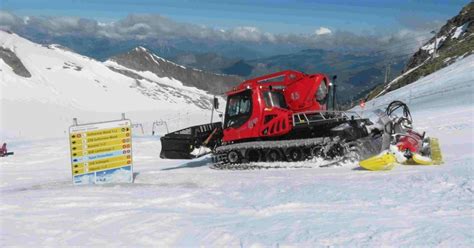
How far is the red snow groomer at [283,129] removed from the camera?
13977 millimetres

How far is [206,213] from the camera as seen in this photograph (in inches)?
313

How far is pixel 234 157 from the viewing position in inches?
615

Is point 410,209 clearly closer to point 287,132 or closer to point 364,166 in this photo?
point 364,166

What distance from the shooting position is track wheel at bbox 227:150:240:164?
51.0 feet

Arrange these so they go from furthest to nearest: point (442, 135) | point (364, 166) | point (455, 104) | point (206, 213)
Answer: point (455, 104) → point (442, 135) → point (364, 166) → point (206, 213)

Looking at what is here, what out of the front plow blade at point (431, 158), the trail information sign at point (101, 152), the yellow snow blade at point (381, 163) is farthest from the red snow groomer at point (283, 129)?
the trail information sign at point (101, 152)

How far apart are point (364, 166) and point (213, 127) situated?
698 centimetres

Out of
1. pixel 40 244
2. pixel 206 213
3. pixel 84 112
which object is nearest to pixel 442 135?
pixel 206 213

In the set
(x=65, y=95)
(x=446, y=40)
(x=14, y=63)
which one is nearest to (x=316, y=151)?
(x=446, y=40)

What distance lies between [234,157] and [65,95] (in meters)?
123

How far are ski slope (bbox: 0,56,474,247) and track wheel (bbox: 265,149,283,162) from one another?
1989 mm

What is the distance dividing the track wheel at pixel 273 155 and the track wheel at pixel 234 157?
1.03 metres

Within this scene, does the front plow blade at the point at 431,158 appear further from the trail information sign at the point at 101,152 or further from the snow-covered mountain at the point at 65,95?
the snow-covered mountain at the point at 65,95

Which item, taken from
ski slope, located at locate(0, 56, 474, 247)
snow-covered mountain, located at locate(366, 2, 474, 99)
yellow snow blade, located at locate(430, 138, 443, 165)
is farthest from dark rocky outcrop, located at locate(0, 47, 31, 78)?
yellow snow blade, located at locate(430, 138, 443, 165)
